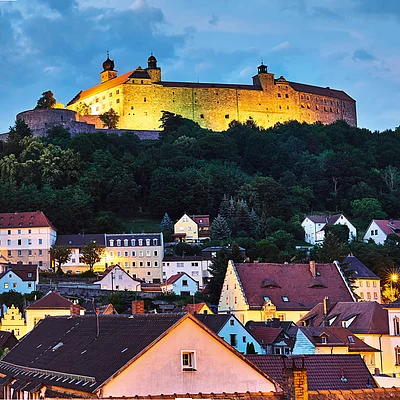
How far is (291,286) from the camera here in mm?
55812

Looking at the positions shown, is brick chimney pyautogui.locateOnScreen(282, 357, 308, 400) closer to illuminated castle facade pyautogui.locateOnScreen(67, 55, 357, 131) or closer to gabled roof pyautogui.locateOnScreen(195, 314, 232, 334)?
gabled roof pyautogui.locateOnScreen(195, 314, 232, 334)

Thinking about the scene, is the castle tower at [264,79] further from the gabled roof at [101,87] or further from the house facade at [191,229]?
Result: the house facade at [191,229]

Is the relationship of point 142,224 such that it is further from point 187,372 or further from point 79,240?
point 187,372

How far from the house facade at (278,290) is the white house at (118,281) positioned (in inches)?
774

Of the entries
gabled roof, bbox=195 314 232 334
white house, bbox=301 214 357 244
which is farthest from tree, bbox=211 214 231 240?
gabled roof, bbox=195 314 232 334

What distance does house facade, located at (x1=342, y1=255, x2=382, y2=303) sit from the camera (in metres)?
67.0

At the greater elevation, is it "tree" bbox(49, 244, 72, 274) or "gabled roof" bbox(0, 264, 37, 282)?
"tree" bbox(49, 244, 72, 274)

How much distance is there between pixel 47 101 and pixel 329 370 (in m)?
110

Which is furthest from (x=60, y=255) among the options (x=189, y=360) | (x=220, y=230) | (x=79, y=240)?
(x=189, y=360)

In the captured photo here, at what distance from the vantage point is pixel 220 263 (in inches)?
2697

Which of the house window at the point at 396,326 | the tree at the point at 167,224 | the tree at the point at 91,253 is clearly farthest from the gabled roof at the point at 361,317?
the tree at the point at 167,224

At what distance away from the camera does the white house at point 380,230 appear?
92250mm

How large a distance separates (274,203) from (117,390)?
8657cm

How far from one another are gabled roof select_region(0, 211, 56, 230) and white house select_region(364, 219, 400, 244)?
99.6ft
